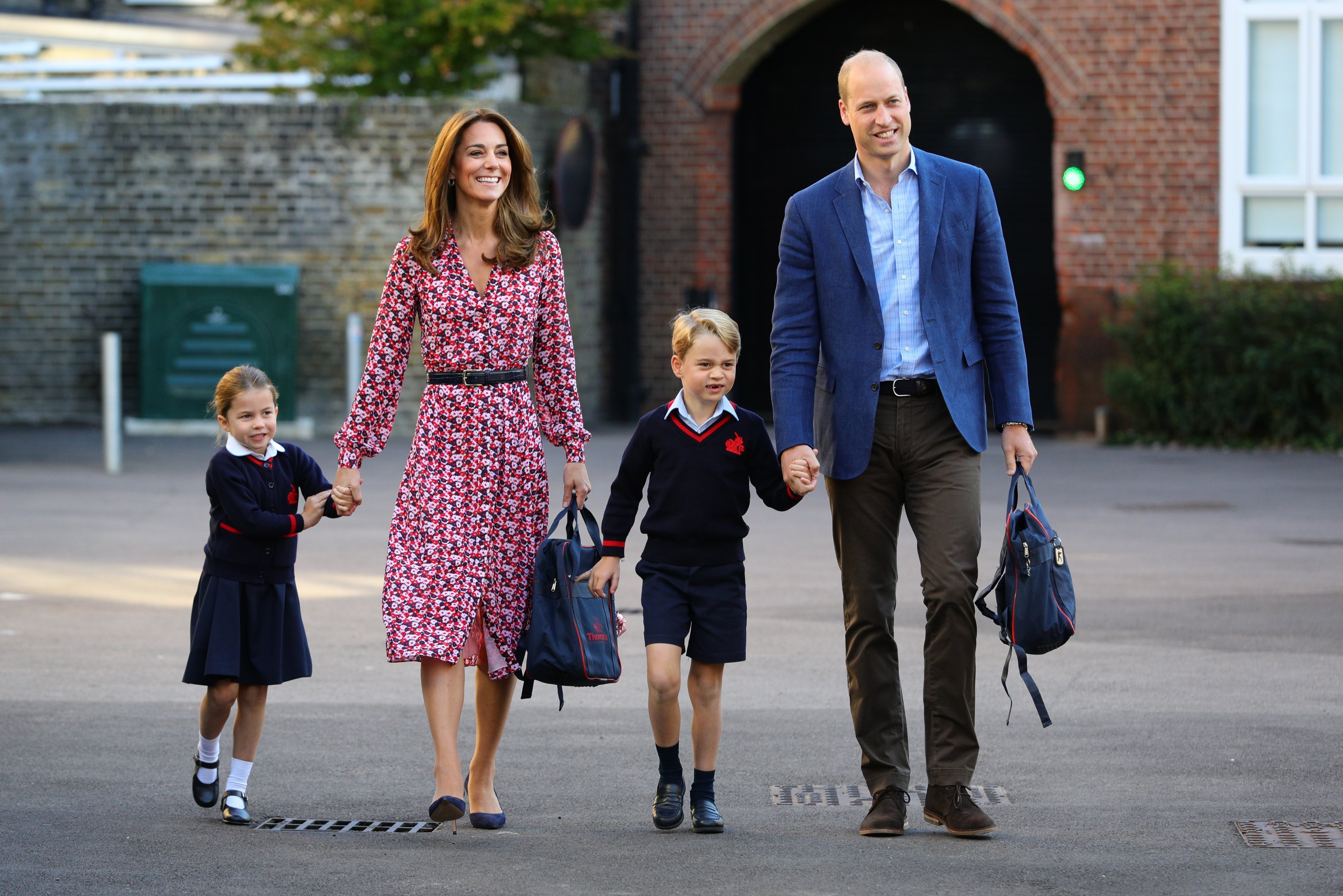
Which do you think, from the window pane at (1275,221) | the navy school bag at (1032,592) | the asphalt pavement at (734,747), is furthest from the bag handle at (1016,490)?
the window pane at (1275,221)

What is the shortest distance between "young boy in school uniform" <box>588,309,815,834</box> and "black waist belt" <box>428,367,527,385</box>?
0.44 metres

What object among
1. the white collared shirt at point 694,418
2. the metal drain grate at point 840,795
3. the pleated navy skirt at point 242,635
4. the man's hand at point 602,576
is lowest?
the metal drain grate at point 840,795

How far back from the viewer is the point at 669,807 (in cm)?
501

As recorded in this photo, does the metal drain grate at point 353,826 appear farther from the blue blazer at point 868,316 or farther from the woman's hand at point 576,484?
the blue blazer at point 868,316

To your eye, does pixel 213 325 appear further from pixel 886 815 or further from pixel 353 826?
pixel 886 815

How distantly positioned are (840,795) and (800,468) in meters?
1.14

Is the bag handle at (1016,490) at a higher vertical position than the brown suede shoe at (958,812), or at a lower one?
higher

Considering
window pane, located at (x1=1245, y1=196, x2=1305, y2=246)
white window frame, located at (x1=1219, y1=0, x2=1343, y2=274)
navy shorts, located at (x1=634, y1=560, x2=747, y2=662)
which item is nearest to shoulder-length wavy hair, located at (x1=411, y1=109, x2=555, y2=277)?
navy shorts, located at (x1=634, y1=560, x2=747, y2=662)

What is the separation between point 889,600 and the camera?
5078 millimetres

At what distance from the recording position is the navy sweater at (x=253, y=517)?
5.17 meters

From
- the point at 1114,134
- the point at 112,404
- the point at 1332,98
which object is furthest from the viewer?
the point at 1114,134

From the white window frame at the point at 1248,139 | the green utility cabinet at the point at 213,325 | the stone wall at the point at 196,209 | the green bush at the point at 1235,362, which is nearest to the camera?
the green bush at the point at 1235,362

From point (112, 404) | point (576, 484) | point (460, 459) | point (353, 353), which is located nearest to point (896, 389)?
point (576, 484)

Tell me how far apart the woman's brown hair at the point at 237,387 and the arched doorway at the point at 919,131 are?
14093 mm
